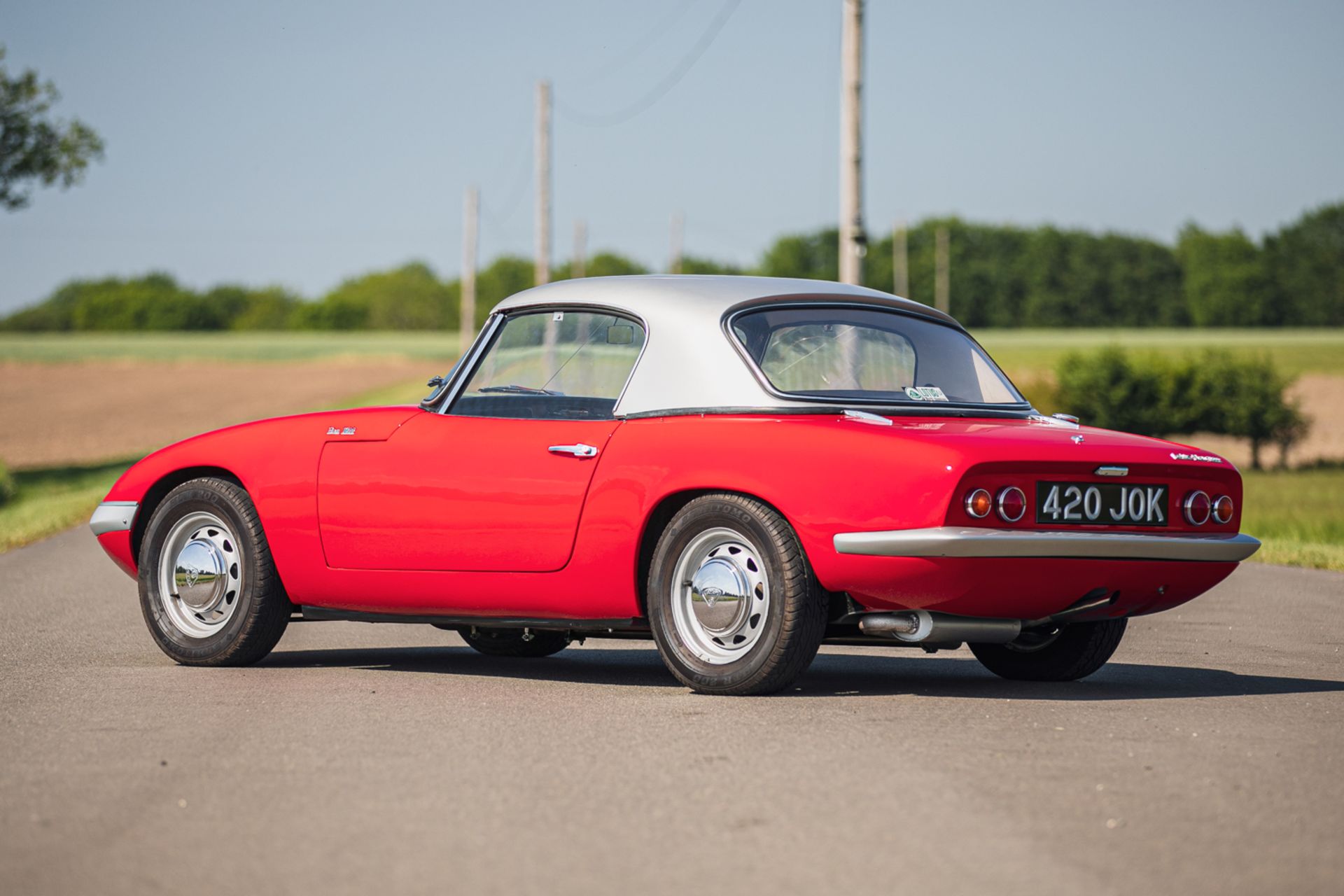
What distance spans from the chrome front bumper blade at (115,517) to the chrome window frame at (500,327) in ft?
5.29

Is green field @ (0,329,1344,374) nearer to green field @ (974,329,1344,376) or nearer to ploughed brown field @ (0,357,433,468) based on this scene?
green field @ (974,329,1344,376)

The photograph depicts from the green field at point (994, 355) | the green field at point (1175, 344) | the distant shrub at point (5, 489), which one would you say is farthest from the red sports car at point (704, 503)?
the green field at point (1175, 344)

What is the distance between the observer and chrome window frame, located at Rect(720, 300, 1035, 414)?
6445 mm

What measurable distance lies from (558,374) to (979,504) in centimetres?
206

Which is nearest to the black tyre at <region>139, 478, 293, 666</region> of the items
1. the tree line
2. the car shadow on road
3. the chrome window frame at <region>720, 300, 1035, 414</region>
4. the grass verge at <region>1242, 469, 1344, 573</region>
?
the car shadow on road

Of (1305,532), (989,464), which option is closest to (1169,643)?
(989,464)

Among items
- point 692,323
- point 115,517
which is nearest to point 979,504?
point 692,323

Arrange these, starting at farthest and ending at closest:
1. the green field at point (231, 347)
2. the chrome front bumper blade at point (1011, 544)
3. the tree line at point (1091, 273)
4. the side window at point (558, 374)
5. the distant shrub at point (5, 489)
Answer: the tree line at point (1091, 273), the green field at point (231, 347), the distant shrub at point (5, 489), the side window at point (558, 374), the chrome front bumper blade at point (1011, 544)

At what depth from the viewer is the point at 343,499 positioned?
7242 mm

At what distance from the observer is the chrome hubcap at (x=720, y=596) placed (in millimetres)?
6258

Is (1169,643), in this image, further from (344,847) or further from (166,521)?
(344,847)

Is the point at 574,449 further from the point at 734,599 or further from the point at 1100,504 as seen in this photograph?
the point at 1100,504

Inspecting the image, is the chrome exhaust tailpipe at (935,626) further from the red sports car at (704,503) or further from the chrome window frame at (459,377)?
the chrome window frame at (459,377)

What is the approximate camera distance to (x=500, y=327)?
7.40 meters
